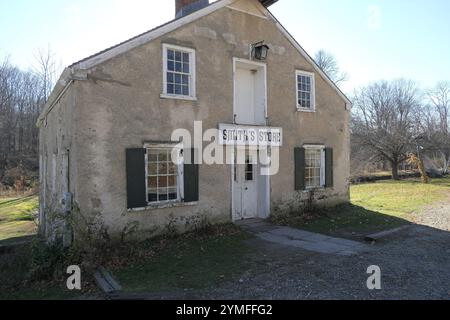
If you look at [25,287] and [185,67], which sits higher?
[185,67]

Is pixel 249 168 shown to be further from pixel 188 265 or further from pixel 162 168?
pixel 188 265

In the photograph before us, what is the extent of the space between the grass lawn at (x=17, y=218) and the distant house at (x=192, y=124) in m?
2.76

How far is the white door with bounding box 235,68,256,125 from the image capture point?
469 inches

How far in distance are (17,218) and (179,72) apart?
48.9 feet

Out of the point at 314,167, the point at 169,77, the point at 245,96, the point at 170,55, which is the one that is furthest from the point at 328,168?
the point at 170,55

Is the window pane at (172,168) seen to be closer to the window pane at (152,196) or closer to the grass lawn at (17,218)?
the window pane at (152,196)

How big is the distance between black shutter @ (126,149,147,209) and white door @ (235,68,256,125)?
3.94 meters

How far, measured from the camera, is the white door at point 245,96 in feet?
39.1

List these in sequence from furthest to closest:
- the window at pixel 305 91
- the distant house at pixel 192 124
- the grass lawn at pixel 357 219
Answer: the window at pixel 305 91 < the grass lawn at pixel 357 219 < the distant house at pixel 192 124

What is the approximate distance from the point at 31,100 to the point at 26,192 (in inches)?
786

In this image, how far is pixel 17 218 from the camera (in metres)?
19.4

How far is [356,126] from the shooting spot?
34.6 metres

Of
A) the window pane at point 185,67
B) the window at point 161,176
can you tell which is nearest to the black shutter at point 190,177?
the window at point 161,176

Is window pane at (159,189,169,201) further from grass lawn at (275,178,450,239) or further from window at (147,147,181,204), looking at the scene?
grass lawn at (275,178,450,239)
